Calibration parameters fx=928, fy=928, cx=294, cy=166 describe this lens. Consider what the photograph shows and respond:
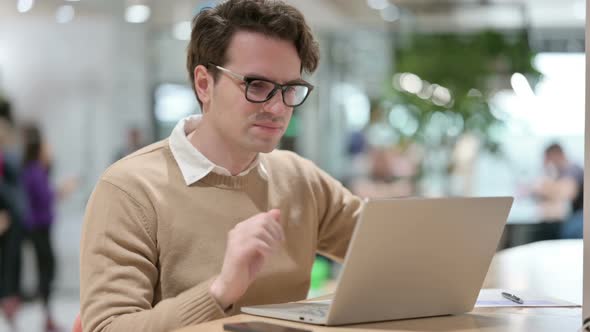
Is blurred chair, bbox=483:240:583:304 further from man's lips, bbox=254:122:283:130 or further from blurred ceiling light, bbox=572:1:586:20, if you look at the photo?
blurred ceiling light, bbox=572:1:586:20

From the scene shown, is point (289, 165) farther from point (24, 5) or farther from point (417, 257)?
point (24, 5)

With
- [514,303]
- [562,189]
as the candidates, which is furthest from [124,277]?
[562,189]

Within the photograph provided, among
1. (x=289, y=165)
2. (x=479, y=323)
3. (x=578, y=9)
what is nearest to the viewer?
(x=479, y=323)

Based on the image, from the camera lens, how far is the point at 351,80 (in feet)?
29.7

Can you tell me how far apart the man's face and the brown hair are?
2 cm

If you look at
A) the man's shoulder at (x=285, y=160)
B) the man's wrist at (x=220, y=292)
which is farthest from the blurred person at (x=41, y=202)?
the man's wrist at (x=220, y=292)

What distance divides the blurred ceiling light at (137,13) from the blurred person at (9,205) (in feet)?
4.03

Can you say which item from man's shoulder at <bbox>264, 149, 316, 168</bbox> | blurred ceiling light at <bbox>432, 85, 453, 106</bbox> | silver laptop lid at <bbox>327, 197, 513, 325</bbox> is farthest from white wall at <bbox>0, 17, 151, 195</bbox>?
silver laptop lid at <bbox>327, 197, 513, 325</bbox>

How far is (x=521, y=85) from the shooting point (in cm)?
909

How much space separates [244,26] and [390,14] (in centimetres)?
724

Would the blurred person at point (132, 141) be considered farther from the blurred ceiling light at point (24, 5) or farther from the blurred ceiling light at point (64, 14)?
the blurred ceiling light at point (24, 5)

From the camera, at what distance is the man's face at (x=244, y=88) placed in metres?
2.02

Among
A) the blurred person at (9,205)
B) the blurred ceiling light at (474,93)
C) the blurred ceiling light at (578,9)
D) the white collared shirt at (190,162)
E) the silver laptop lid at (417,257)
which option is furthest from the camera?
the blurred ceiling light at (578,9)

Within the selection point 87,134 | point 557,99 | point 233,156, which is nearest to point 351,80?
point 557,99
